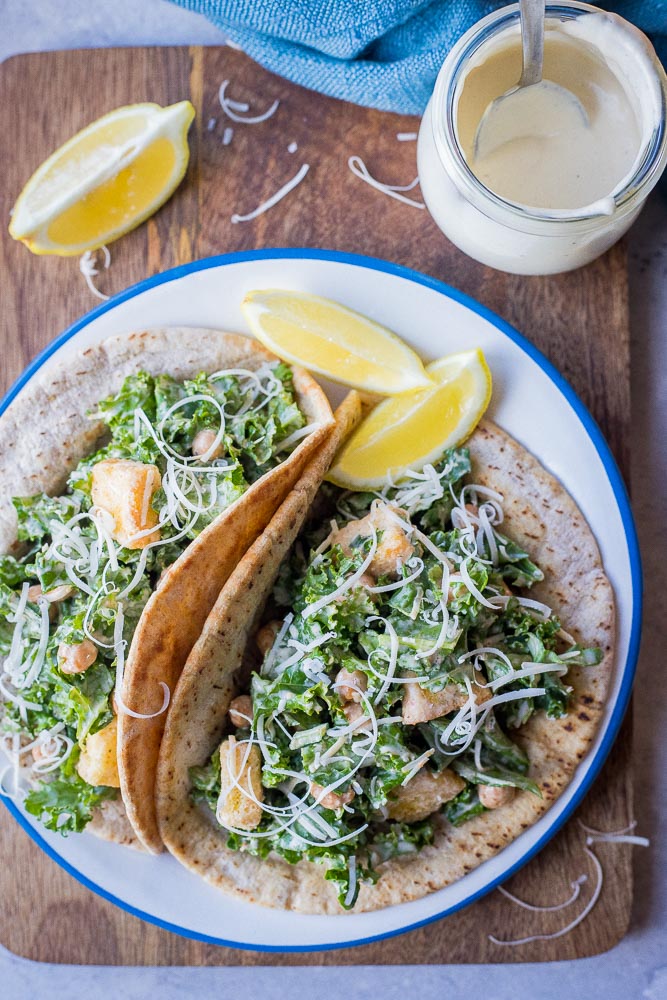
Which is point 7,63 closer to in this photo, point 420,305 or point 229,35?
point 229,35

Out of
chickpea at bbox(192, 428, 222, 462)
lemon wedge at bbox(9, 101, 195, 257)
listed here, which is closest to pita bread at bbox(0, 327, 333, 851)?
chickpea at bbox(192, 428, 222, 462)

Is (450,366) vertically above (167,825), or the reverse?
(450,366)

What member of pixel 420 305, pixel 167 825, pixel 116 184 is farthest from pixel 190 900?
pixel 116 184

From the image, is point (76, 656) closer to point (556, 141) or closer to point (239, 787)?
point (239, 787)

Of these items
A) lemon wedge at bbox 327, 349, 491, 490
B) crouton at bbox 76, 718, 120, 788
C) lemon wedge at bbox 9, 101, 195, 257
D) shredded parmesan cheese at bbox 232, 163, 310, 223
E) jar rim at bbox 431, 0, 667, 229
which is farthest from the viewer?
shredded parmesan cheese at bbox 232, 163, 310, 223

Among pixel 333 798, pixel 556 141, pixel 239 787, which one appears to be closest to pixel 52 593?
pixel 239 787

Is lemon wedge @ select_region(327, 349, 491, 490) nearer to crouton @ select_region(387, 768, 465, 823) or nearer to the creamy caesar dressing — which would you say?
the creamy caesar dressing
